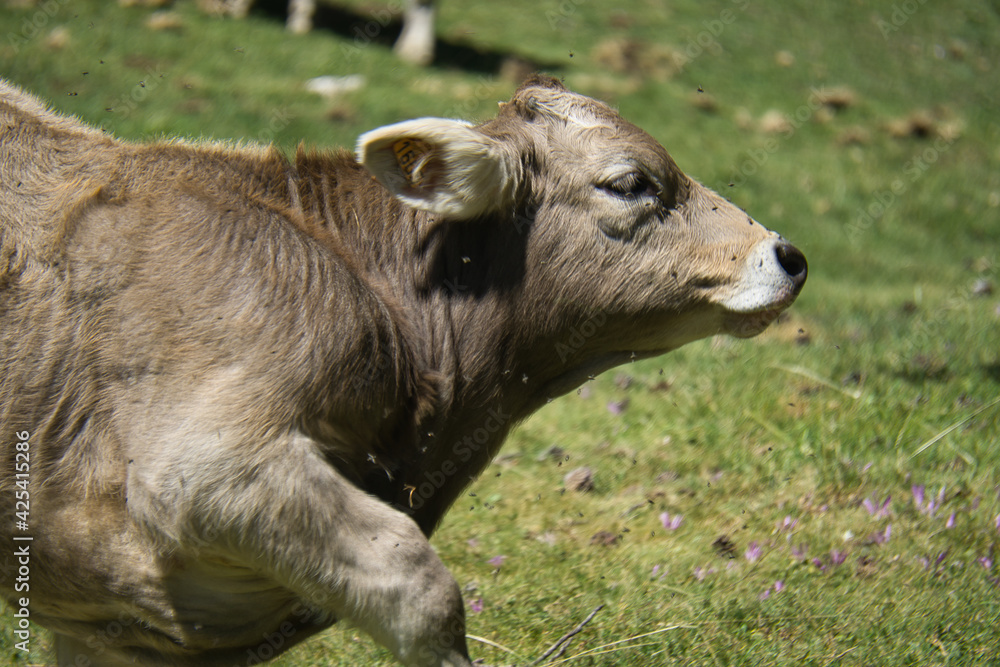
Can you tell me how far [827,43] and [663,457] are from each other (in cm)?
1146

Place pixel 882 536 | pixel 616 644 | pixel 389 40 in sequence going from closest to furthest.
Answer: pixel 616 644
pixel 882 536
pixel 389 40

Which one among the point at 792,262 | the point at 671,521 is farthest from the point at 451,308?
the point at 671,521

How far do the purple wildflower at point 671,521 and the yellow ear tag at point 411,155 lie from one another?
2.41 metres

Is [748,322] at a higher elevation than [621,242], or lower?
lower

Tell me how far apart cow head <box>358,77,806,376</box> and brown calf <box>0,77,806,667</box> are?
0.01 meters

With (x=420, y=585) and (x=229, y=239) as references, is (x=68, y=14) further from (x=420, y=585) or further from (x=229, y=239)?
(x=420, y=585)

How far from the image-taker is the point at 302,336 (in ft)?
10.6

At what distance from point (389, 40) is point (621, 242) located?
9330 mm

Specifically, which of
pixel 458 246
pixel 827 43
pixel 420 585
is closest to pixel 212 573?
pixel 420 585

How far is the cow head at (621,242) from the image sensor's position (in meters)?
3.98

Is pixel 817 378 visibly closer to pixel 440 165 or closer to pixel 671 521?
pixel 671 521

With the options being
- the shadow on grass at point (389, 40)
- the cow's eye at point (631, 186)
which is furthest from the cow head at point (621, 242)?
the shadow on grass at point (389, 40)

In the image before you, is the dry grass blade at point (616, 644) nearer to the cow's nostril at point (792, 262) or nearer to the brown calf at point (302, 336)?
the brown calf at point (302, 336)

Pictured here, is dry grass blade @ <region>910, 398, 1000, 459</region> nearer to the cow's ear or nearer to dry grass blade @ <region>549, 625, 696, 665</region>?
dry grass blade @ <region>549, 625, 696, 665</region>
